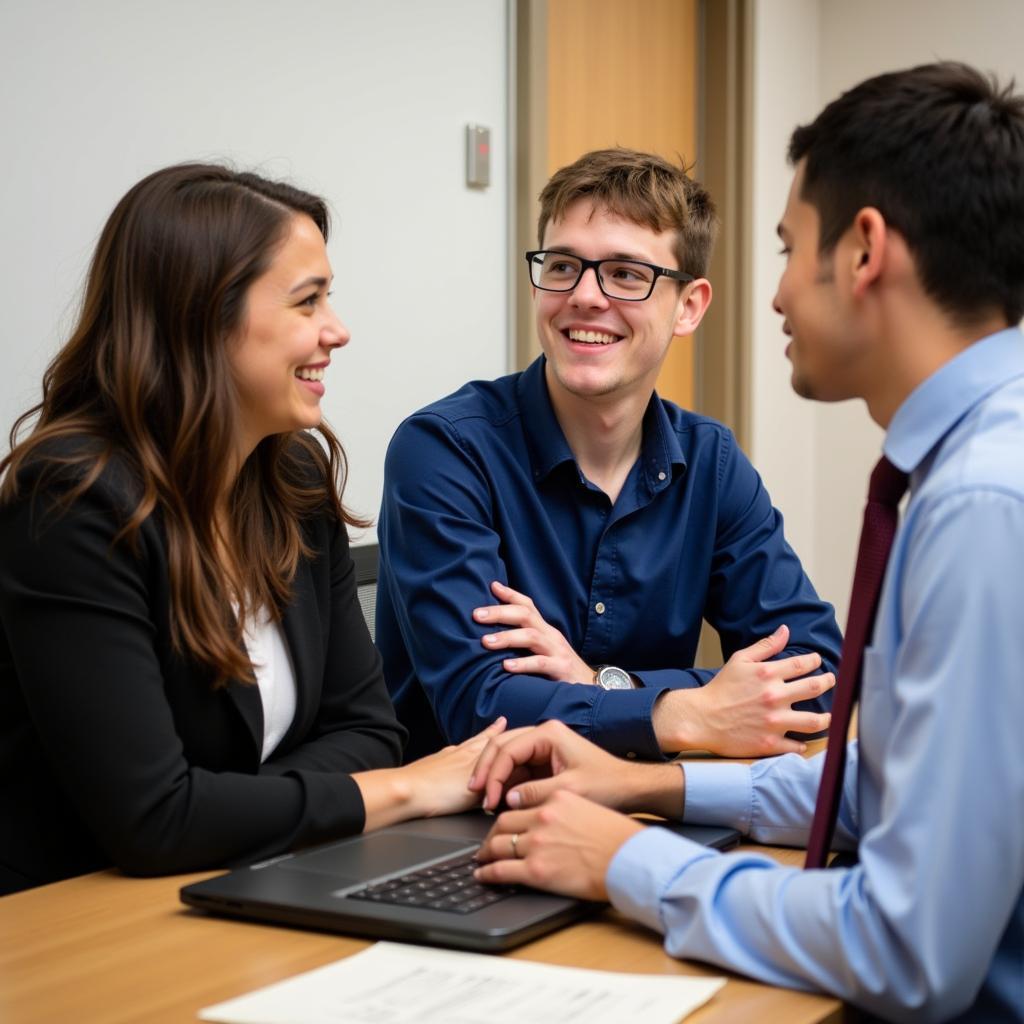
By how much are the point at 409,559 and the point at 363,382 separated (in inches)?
45.1

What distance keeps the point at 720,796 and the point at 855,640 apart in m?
0.31

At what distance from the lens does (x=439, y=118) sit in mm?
3131

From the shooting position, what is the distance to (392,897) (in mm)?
1101

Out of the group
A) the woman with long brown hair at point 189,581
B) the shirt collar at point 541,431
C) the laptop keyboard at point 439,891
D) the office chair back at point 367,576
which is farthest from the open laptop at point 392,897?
the office chair back at point 367,576

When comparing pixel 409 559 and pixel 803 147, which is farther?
pixel 409 559

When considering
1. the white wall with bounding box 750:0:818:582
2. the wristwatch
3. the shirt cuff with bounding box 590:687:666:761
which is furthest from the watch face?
the white wall with bounding box 750:0:818:582

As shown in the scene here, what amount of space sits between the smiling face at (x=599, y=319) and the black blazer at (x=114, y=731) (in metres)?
0.82

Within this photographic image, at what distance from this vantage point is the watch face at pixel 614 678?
6.15 feet

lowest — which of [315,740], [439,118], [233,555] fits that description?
[315,740]

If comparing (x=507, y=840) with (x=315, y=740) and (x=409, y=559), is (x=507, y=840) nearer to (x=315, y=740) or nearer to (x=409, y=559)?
(x=315, y=740)

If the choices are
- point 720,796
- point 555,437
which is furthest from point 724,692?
point 555,437

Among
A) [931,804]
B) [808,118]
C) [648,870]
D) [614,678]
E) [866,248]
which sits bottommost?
[614,678]

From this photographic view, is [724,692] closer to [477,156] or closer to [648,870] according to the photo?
[648,870]

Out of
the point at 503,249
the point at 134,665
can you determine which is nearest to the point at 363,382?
the point at 503,249
